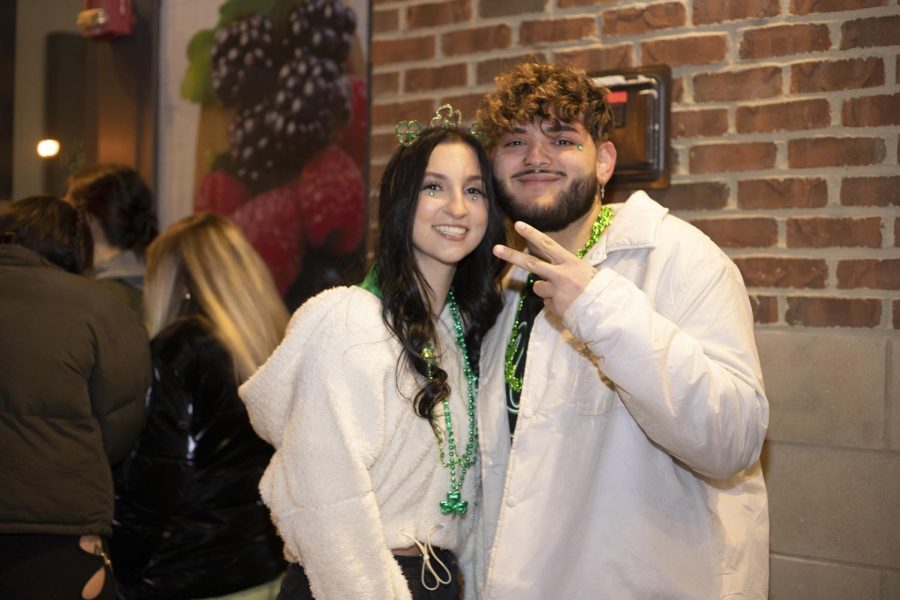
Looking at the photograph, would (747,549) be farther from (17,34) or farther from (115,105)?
(17,34)

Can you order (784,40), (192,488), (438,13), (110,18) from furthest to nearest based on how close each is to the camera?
(110,18) < (438,13) < (192,488) < (784,40)

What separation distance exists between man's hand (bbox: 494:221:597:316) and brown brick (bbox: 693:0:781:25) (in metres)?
1.05

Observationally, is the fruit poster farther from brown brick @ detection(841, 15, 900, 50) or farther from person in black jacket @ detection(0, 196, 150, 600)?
brown brick @ detection(841, 15, 900, 50)

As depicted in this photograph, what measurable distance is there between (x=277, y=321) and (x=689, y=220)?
1.25 m

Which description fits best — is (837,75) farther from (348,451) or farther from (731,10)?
(348,451)

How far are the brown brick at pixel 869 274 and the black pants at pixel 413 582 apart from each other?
121 centimetres

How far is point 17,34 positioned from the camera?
4133mm

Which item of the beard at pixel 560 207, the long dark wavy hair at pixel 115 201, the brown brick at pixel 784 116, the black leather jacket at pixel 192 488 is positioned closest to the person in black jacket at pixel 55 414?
the black leather jacket at pixel 192 488

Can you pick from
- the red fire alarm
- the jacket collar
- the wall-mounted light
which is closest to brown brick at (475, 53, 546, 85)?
the jacket collar

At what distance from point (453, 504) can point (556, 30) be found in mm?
1475

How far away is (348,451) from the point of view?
6.26 ft

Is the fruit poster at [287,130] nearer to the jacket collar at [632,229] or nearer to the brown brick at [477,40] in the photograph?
the brown brick at [477,40]

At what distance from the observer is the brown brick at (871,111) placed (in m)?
2.35

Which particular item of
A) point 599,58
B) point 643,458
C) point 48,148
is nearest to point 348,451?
point 643,458
